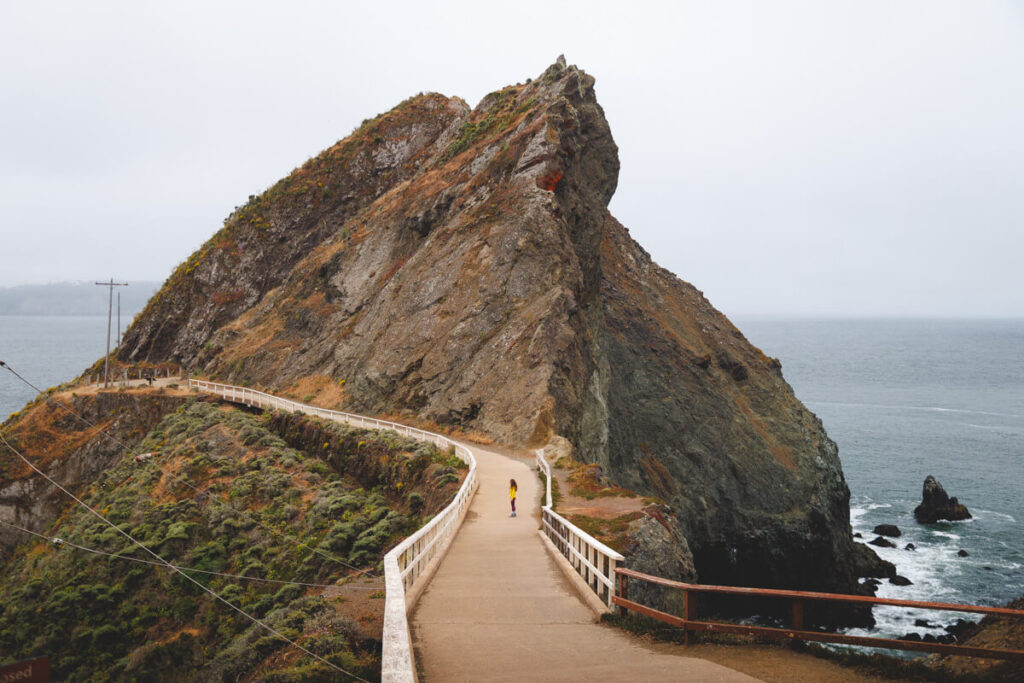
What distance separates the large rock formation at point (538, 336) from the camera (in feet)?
121

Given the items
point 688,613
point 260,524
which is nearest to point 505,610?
point 688,613

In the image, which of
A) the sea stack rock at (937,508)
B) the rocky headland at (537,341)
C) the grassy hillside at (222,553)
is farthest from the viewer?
the sea stack rock at (937,508)

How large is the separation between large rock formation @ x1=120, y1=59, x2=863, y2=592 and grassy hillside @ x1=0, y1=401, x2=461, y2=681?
7725 mm

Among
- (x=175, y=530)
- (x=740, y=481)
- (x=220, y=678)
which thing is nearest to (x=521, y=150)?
(x=740, y=481)

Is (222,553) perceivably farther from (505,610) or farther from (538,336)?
(505,610)

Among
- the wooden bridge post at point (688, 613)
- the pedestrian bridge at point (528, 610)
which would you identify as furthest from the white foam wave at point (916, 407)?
the wooden bridge post at point (688, 613)

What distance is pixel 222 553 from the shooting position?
2442 cm

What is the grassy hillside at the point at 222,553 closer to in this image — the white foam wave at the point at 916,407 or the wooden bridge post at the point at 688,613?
the wooden bridge post at the point at 688,613

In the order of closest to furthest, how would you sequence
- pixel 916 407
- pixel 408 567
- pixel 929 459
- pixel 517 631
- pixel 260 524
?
pixel 517 631 → pixel 408 567 → pixel 260 524 → pixel 929 459 → pixel 916 407

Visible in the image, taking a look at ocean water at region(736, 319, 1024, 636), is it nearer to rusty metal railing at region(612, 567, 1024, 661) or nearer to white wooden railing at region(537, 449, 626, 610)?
white wooden railing at region(537, 449, 626, 610)

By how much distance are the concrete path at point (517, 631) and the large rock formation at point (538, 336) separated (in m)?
16.7

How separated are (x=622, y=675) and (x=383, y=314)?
1552 inches

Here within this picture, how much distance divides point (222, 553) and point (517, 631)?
18.5 m

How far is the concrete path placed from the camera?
7.59 metres
